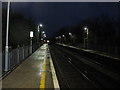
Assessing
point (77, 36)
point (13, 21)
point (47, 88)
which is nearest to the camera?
point (47, 88)

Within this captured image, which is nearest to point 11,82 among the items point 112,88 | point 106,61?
point 112,88

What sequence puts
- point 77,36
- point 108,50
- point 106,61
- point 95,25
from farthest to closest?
1. point 77,36
2. point 95,25
3. point 108,50
4. point 106,61

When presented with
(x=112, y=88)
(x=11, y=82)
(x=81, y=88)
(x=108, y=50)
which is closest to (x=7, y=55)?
(x=11, y=82)

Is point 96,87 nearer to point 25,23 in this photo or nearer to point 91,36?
point 25,23

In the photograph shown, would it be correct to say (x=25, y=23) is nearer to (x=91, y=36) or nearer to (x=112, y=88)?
(x=91, y=36)

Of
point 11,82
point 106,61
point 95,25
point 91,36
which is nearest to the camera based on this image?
point 11,82

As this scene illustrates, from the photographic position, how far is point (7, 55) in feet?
38.3

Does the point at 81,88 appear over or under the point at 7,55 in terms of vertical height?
under

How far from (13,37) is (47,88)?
112 ft

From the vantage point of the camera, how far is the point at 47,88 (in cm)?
819

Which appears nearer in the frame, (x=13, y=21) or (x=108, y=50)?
(x=108, y=50)

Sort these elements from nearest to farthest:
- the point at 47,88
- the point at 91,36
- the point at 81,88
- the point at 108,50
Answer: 1. the point at 47,88
2. the point at 81,88
3. the point at 108,50
4. the point at 91,36

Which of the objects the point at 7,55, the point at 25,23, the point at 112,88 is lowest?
the point at 112,88

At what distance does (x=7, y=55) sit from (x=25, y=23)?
35.1 meters
